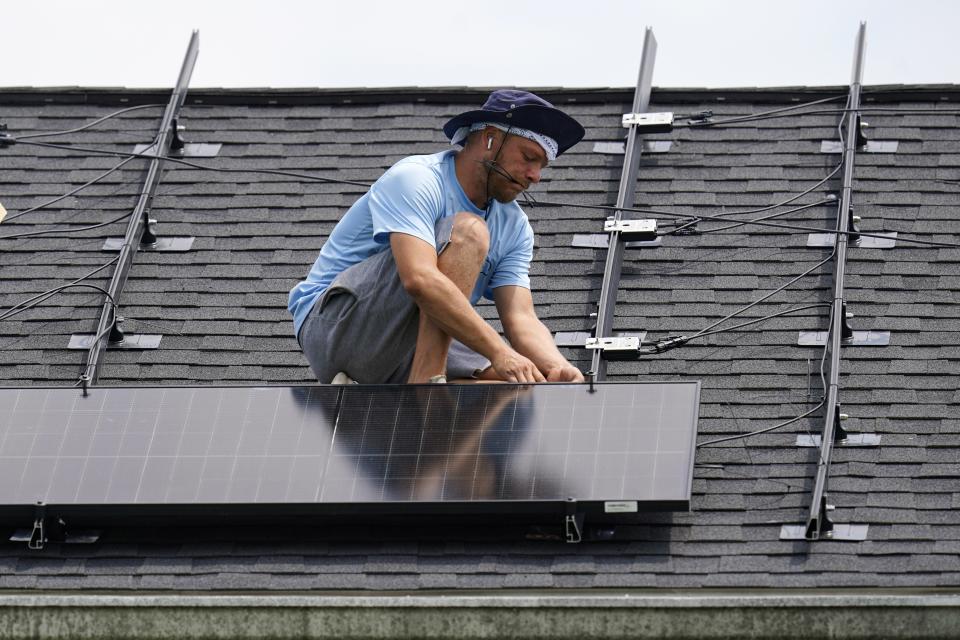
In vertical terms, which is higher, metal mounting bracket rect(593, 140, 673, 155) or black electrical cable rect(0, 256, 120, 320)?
metal mounting bracket rect(593, 140, 673, 155)

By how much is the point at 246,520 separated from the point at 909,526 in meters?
2.50

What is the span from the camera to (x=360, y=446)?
7578mm

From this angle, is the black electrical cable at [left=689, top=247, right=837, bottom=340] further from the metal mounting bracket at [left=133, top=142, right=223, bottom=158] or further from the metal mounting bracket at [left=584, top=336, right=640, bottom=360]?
the metal mounting bracket at [left=133, top=142, right=223, bottom=158]

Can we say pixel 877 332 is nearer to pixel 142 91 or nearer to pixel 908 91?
pixel 908 91

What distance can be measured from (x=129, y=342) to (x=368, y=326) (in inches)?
66.8

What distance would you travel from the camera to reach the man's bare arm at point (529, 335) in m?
7.91

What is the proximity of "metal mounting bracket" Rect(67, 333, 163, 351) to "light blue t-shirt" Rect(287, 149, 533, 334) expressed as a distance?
3.73 ft

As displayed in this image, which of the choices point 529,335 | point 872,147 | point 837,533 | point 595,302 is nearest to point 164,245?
point 595,302

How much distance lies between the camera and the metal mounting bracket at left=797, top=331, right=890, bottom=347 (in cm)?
845

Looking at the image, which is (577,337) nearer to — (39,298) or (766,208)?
(766,208)

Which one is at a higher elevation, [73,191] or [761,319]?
[73,191]

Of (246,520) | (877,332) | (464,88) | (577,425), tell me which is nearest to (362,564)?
(246,520)

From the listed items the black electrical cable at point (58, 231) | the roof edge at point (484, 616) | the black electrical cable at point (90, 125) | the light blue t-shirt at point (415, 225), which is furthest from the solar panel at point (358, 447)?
the black electrical cable at point (90, 125)

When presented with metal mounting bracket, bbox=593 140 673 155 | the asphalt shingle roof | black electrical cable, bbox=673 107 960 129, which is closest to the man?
the asphalt shingle roof
